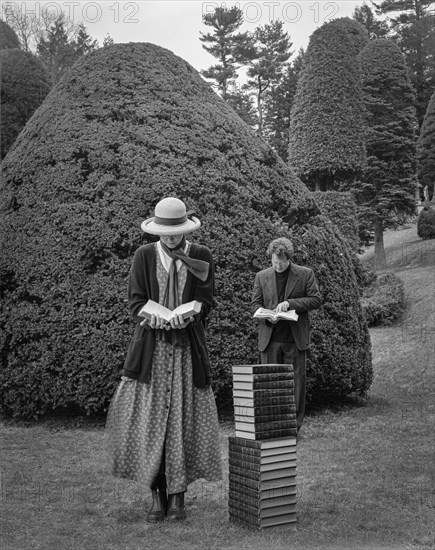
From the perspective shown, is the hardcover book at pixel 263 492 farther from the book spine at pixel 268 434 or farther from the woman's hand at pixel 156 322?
the woman's hand at pixel 156 322

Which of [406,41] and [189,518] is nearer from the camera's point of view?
[189,518]

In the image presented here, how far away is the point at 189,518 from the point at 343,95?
748 inches

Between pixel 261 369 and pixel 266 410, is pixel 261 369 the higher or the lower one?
the higher one

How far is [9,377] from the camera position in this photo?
25.5ft

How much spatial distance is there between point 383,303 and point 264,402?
36.1ft

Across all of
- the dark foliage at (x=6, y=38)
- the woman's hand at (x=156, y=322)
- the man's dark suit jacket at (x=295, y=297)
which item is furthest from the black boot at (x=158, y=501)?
the dark foliage at (x=6, y=38)

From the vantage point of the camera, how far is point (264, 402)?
4.73m

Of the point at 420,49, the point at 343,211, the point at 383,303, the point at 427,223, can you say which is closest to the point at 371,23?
the point at 420,49

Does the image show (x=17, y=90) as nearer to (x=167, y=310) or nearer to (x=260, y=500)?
(x=167, y=310)

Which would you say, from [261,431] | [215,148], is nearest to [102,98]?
[215,148]

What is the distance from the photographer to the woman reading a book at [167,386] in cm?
462

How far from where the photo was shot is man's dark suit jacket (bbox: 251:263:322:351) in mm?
6836

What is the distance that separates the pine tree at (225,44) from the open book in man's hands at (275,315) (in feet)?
116

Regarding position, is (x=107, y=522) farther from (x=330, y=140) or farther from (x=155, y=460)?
(x=330, y=140)
